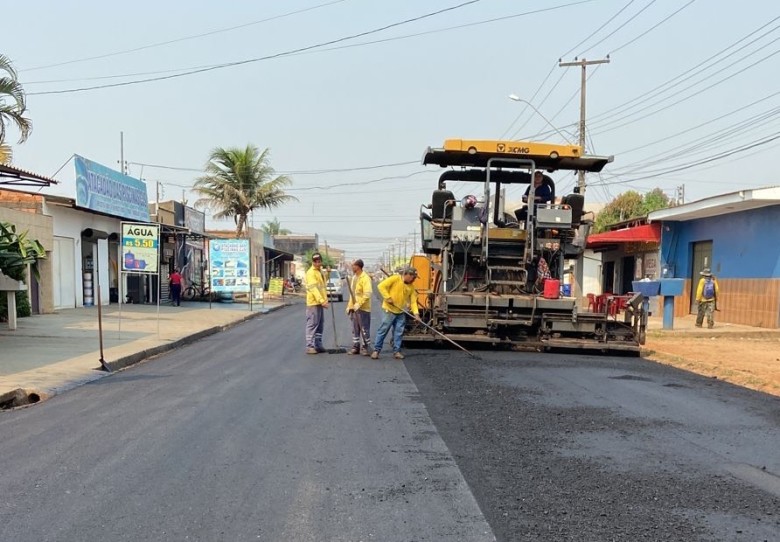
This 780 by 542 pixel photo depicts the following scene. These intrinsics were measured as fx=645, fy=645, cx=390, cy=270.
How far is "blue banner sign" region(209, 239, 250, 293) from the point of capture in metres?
23.9

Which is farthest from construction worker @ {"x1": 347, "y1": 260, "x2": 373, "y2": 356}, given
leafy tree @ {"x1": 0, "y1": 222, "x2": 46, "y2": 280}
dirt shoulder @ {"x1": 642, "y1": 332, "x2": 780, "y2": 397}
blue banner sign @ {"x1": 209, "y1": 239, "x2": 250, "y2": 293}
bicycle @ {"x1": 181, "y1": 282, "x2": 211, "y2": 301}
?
bicycle @ {"x1": 181, "y1": 282, "x2": 211, "y2": 301}

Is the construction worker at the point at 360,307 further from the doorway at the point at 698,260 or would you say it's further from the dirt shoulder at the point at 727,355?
the doorway at the point at 698,260

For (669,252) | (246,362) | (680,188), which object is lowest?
(246,362)

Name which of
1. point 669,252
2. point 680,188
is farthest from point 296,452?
point 680,188

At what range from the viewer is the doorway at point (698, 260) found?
826 inches

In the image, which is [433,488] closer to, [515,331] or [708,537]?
[708,537]

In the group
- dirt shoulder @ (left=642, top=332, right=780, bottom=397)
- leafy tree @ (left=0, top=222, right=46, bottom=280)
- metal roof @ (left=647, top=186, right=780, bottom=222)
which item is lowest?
dirt shoulder @ (left=642, top=332, right=780, bottom=397)

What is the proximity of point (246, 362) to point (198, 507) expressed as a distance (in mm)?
6472

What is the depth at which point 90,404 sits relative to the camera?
23.6 ft

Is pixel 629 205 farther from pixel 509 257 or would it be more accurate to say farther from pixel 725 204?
pixel 509 257

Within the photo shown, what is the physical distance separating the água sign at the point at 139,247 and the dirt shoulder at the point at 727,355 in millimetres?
10282

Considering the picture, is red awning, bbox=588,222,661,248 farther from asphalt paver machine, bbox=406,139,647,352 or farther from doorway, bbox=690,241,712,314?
asphalt paver machine, bbox=406,139,647,352

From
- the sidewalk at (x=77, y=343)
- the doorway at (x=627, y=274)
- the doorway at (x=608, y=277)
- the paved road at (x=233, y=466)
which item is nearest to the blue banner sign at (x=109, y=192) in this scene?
the sidewalk at (x=77, y=343)

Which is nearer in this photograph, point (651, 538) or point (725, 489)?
point (651, 538)
